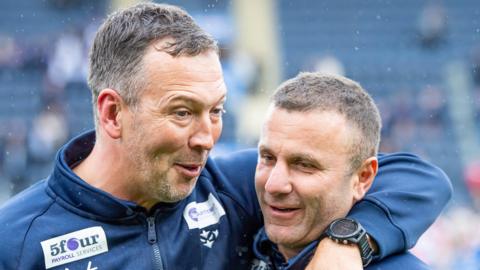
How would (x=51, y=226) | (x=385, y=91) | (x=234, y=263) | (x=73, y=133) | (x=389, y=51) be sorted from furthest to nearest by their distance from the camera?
(x=389, y=51), (x=385, y=91), (x=73, y=133), (x=234, y=263), (x=51, y=226)

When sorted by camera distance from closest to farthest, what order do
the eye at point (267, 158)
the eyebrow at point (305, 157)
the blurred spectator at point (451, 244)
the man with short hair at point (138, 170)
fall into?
the man with short hair at point (138, 170)
the eyebrow at point (305, 157)
the eye at point (267, 158)
the blurred spectator at point (451, 244)

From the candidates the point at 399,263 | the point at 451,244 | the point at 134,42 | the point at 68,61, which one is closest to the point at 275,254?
the point at 399,263

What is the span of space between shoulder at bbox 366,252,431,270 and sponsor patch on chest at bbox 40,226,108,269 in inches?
37.3

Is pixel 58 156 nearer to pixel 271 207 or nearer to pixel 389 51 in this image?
pixel 271 207

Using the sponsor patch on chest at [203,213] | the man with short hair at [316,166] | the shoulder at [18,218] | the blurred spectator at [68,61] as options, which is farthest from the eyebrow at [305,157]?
the blurred spectator at [68,61]

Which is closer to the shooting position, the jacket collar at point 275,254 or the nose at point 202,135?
the nose at point 202,135

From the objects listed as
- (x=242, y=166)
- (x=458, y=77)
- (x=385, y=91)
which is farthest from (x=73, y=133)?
(x=242, y=166)

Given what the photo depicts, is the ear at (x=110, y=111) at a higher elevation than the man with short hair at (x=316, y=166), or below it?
higher

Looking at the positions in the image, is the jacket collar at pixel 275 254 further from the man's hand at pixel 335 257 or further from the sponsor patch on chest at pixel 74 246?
the sponsor patch on chest at pixel 74 246

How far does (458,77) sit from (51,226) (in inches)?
587

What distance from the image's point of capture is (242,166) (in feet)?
13.0

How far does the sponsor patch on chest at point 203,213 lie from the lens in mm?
3670

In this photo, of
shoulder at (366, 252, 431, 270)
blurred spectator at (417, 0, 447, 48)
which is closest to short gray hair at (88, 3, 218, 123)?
shoulder at (366, 252, 431, 270)

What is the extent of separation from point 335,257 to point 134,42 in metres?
1.01
